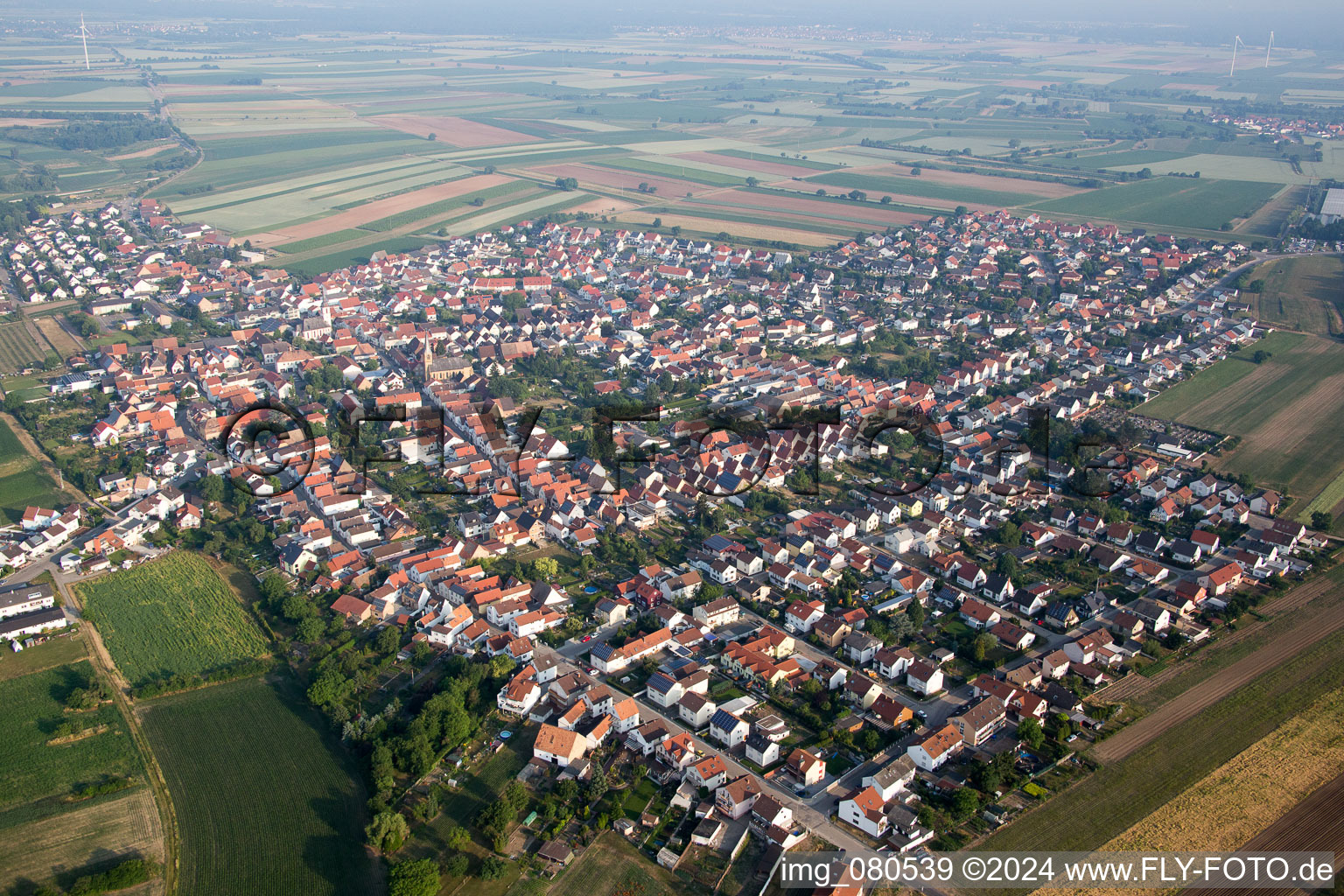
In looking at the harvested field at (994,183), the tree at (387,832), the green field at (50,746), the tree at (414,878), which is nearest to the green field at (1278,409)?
the tree at (414,878)

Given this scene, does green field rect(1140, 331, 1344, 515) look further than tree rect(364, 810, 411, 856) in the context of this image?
Yes

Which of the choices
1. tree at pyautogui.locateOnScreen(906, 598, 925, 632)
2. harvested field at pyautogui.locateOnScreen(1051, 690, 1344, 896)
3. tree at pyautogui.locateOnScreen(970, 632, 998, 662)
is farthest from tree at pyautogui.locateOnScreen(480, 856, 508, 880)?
tree at pyautogui.locateOnScreen(970, 632, 998, 662)

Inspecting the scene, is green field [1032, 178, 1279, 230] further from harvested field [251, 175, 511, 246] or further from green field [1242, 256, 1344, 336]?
harvested field [251, 175, 511, 246]

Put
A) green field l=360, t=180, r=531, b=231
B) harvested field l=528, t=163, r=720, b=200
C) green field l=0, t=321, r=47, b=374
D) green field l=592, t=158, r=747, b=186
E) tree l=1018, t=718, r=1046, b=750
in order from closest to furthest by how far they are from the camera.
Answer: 1. tree l=1018, t=718, r=1046, b=750
2. green field l=0, t=321, r=47, b=374
3. green field l=360, t=180, r=531, b=231
4. harvested field l=528, t=163, r=720, b=200
5. green field l=592, t=158, r=747, b=186

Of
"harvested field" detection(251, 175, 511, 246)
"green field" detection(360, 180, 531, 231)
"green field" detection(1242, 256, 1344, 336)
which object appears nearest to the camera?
"green field" detection(1242, 256, 1344, 336)

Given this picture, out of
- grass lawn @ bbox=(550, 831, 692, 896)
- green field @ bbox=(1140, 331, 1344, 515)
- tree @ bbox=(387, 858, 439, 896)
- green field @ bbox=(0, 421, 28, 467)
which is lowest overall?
grass lawn @ bbox=(550, 831, 692, 896)

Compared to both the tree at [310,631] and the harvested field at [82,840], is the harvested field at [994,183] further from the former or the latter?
the harvested field at [82,840]

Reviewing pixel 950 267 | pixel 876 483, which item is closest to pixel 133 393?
pixel 876 483
